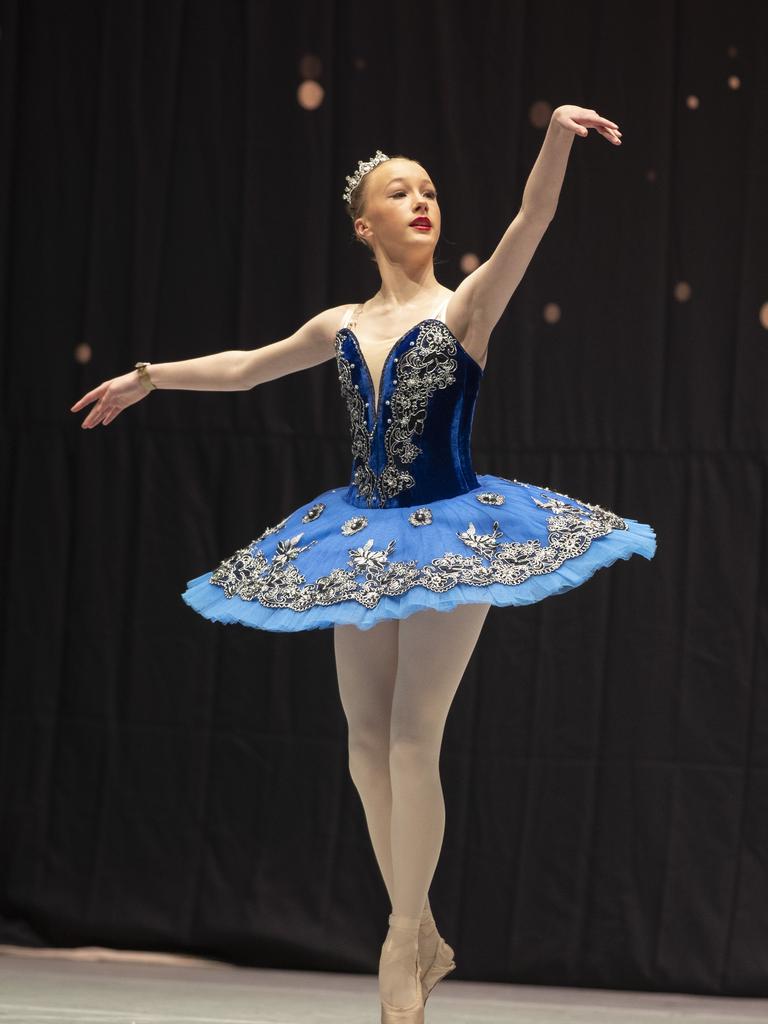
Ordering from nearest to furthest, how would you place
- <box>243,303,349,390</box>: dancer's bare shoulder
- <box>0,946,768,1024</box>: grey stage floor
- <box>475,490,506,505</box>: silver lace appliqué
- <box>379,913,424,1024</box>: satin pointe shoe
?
<box>379,913,424,1024</box>: satin pointe shoe
<box>475,490,506,505</box>: silver lace appliqué
<box>243,303,349,390</box>: dancer's bare shoulder
<box>0,946,768,1024</box>: grey stage floor

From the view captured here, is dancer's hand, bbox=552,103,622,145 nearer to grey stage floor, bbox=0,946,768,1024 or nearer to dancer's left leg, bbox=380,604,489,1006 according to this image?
dancer's left leg, bbox=380,604,489,1006

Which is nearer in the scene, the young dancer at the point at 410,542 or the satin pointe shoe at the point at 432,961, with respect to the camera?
the young dancer at the point at 410,542

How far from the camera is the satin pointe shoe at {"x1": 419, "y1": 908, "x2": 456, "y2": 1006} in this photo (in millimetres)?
2418

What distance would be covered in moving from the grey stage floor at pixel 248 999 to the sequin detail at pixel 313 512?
3.43 feet

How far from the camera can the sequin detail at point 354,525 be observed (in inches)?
93.1

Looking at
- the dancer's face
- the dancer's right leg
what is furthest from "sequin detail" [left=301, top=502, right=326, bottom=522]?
the dancer's face

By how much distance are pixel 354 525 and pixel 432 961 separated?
2.51 feet

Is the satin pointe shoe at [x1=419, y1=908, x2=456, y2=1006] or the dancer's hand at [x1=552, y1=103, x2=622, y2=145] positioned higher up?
the dancer's hand at [x1=552, y1=103, x2=622, y2=145]

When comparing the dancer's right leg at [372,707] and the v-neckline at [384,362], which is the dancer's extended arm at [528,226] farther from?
the dancer's right leg at [372,707]

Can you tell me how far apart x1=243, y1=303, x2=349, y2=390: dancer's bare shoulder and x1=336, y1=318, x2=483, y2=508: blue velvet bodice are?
0.60 ft

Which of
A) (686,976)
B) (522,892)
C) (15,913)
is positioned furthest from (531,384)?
(15,913)

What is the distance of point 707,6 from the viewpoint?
328 centimetres

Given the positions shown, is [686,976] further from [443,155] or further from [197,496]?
[443,155]

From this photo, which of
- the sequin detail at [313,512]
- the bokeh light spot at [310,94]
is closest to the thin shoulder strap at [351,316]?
the sequin detail at [313,512]
